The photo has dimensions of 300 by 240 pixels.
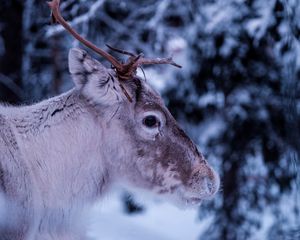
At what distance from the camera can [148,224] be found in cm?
701

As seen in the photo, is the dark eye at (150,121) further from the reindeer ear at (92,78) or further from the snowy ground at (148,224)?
the snowy ground at (148,224)

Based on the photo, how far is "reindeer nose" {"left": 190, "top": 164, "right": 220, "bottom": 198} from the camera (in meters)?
3.87

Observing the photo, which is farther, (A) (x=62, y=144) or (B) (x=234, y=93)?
(B) (x=234, y=93)

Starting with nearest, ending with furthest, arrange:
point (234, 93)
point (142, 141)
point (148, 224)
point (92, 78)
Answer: point (92, 78) → point (142, 141) → point (148, 224) → point (234, 93)

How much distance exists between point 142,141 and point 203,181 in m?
0.44

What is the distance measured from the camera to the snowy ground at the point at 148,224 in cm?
532

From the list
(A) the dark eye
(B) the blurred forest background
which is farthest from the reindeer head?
(B) the blurred forest background

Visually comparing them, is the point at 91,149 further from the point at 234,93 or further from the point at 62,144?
the point at 234,93

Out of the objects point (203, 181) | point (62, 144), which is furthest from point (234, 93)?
point (62, 144)

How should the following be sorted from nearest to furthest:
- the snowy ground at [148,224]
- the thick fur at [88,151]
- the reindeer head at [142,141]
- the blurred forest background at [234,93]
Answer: the thick fur at [88,151] → the reindeer head at [142,141] → the snowy ground at [148,224] → the blurred forest background at [234,93]

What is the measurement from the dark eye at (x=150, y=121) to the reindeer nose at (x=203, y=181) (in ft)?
1.21

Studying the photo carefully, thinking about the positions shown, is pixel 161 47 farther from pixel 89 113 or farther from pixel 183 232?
pixel 89 113

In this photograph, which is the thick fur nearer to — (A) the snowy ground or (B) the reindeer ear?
(B) the reindeer ear

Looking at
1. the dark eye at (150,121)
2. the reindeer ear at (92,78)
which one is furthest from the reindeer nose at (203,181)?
the reindeer ear at (92,78)
